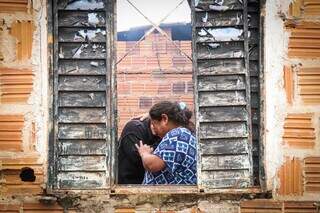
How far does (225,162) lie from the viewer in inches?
116

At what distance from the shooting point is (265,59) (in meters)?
2.94

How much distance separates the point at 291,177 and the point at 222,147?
48cm

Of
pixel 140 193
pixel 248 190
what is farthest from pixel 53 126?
pixel 248 190

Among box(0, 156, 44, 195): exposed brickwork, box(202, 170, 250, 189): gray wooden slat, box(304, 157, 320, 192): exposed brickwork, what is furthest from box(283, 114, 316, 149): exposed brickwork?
box(0, 156, 44, 195): exposed brickwork

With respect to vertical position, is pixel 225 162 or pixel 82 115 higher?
pixel 82 115

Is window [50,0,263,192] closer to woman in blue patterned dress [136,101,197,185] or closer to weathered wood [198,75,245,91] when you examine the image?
weathered wood [198,75,245,91]

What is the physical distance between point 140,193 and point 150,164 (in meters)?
0.34

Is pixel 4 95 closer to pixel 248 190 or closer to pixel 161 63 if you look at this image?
pixel 248 190

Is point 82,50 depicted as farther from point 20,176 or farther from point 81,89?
point 20,176

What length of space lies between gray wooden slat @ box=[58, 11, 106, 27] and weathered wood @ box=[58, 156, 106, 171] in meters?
0.86

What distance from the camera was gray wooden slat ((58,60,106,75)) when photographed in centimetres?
298

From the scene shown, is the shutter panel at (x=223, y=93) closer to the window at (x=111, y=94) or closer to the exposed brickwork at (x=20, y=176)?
the window at (x=111, y=94)

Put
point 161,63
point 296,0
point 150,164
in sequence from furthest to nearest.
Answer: point 161,63 → point 150,164 → point 296,0

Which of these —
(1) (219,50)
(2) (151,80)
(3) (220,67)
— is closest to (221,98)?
(3) (220,67)
